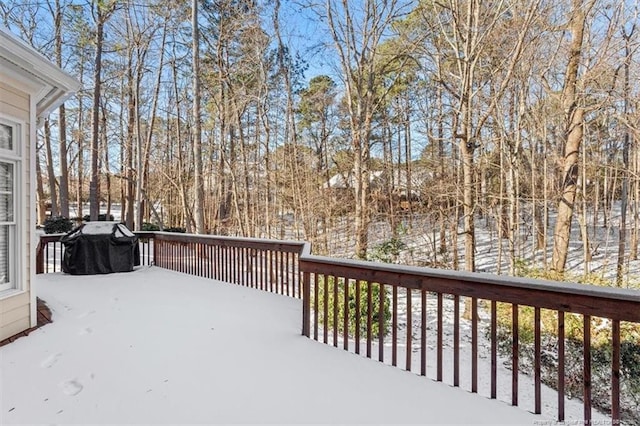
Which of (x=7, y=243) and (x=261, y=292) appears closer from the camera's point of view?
(x=7, y=243)

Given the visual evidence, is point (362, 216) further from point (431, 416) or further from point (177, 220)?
point (177, 220)

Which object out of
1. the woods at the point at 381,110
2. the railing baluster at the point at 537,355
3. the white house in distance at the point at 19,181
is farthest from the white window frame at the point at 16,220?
the woods at the point at 381,110

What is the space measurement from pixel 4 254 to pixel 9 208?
0.41 m

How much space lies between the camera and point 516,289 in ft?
6.57

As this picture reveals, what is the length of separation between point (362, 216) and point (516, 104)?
4527 millimetres

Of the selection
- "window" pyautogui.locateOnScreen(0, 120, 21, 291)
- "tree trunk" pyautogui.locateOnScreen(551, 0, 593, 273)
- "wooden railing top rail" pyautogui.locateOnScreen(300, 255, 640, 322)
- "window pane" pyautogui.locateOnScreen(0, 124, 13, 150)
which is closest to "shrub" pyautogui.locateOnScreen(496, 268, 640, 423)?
"wooden railing top rail" pyautogui.locateOnScreen(300, 255, 640, 322)

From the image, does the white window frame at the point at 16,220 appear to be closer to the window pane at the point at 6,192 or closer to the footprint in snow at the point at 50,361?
the window pane at the point at 6,192

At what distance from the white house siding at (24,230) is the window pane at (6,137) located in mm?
84

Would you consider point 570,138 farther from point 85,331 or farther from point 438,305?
point 85,331

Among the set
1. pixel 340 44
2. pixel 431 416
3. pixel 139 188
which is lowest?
pixel 431 416

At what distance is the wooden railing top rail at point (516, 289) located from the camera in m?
1.72

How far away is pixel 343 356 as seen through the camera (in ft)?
8.95

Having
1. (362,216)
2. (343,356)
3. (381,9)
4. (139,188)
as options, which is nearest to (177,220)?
(139,188)

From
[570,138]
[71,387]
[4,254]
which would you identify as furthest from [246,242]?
[570,138]
